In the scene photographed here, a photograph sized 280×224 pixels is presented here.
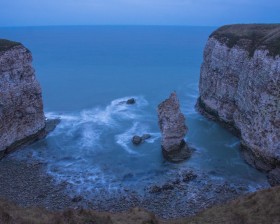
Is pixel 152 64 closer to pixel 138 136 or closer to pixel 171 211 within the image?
pixel 138 136

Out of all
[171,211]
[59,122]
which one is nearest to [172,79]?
[59,122]

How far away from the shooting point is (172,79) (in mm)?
94812

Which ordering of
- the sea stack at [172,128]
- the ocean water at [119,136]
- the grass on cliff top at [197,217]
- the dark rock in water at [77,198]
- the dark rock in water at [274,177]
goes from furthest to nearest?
the sea stack at [172,128]
the ocean water at [119,136]
the dark rock in water at [274,177]
the dark rock in water at [77,198]
the grass on cliff top at [197,217]

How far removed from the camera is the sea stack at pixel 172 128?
1684 inches

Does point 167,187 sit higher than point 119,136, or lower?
higher

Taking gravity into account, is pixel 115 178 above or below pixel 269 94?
below

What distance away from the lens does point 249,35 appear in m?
51.8

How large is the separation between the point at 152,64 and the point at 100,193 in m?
88.1

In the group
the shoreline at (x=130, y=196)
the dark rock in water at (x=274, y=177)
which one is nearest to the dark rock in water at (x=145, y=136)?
the shoreline at (x=130, y=196)

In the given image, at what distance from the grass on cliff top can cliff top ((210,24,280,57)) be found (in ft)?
74.0

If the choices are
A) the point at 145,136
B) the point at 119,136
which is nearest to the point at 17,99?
the point at 119,136

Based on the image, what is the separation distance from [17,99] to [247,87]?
104ft

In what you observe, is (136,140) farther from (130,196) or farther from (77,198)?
(77,198)

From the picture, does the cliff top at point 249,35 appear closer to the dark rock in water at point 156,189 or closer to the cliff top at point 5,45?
the dark rock in water at point 156,189
